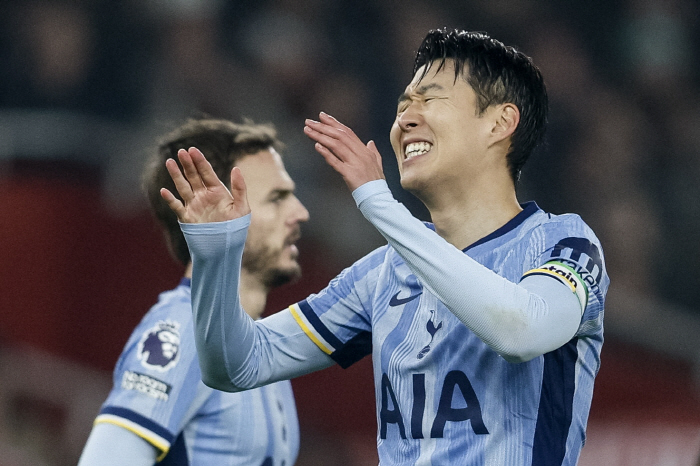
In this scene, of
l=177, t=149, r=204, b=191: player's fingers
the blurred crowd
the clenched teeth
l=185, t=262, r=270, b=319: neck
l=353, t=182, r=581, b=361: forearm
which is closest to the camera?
l=353, t=182, r=581, b=361: forearm

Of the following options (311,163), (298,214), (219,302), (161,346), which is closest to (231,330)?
(219,302)

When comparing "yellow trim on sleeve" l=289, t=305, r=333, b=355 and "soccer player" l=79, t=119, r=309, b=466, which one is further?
"soccer player" l=79, t=119, r=309, b=466

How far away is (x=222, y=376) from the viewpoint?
2.34 m

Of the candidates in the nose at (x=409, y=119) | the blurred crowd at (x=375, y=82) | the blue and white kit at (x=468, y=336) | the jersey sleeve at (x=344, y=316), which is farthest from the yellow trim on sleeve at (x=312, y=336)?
the blurred crowd at (x=375, y=82)

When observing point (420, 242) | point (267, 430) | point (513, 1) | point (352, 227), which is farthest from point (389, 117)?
point (420, 242)

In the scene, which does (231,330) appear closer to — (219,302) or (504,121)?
(219,302)

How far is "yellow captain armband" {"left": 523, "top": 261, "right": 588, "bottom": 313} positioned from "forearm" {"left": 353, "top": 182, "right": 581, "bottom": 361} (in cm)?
2

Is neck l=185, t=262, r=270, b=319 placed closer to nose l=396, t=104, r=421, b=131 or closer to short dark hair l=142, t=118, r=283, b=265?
short dark hair l=142, t=118, r=283, b=265

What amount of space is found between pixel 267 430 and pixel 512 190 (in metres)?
1.24

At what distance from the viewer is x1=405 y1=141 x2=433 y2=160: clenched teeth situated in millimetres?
2398

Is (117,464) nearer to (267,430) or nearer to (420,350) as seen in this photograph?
(267,430)

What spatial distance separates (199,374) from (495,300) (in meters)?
1.33

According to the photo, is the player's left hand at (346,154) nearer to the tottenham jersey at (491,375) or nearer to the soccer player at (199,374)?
the tottenham jersey at (491,375)

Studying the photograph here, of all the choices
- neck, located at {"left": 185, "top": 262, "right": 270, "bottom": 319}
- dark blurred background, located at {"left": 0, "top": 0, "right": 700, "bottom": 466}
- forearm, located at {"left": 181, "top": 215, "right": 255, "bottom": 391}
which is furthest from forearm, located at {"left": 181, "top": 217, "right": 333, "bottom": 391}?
dark blurred background, located at {"left": 0, "top": 0, "right": 700, "bottom": 466}
